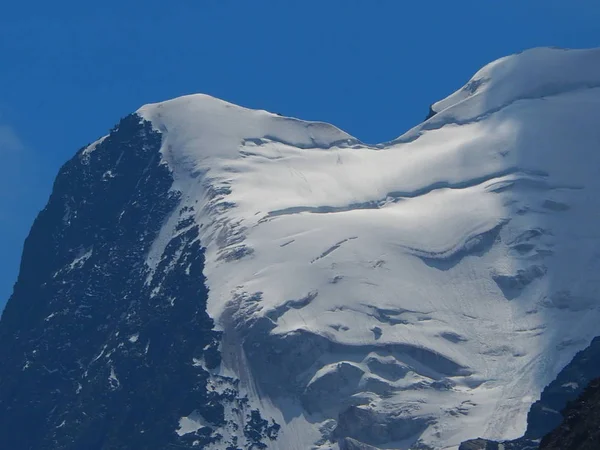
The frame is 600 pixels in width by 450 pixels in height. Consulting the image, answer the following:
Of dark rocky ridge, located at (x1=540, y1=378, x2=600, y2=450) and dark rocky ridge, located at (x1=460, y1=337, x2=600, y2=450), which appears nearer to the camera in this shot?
dark rocky ridge, located at (x1=540, y1=378, x2=600, y2=450)

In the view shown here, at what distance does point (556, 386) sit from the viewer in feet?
650

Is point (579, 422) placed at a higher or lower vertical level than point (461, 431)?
lower

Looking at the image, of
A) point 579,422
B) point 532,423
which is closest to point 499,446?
point 532,423

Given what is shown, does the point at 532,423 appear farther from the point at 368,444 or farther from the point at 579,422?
the point at 579,422

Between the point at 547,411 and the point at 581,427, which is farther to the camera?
the point at 547,411

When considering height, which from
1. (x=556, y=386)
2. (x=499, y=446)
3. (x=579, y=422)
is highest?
(x=556, y=386)

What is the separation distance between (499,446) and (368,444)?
79.9 ft

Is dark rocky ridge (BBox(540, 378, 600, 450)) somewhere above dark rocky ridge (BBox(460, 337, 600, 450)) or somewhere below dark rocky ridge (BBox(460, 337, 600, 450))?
below

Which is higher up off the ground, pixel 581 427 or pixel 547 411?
pixel 547 411

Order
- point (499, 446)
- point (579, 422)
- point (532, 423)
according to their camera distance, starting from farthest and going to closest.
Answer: point (532, 423)
point (499, 446)
point (579, 422)

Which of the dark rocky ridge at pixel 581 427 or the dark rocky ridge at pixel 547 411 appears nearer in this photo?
the dark rocky ridge at pixel 581 427

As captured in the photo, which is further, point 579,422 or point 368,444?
point 368,444

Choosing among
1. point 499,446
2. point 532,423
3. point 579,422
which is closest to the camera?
point 579,422

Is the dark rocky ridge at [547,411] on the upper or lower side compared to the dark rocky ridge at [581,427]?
upper
